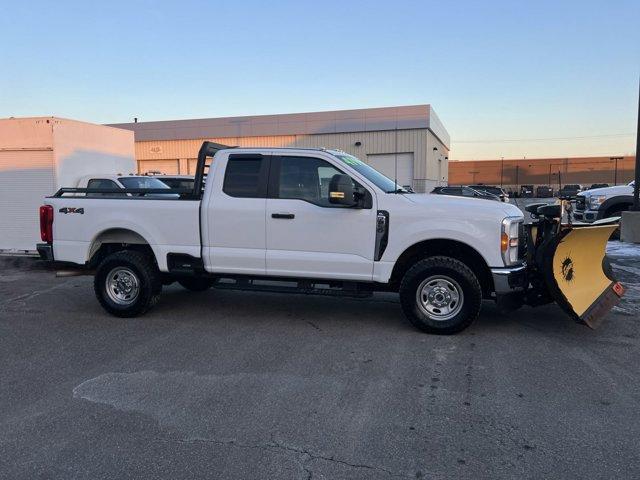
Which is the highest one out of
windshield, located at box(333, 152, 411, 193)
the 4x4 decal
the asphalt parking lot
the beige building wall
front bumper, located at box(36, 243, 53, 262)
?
the beige building wall

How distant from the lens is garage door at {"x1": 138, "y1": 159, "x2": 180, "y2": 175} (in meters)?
36.4

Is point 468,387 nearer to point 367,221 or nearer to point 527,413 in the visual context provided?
point 527,413

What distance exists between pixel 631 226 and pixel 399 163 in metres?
19.4

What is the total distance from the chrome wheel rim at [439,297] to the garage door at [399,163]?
86.0ft

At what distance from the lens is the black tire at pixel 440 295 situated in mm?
5996

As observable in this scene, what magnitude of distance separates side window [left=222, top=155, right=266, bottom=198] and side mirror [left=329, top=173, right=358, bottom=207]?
99 centimetres

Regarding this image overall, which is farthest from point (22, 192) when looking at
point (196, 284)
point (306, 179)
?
point (306, 179)

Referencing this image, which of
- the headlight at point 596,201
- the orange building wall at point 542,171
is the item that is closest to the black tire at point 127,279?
the headlight at point 596,201

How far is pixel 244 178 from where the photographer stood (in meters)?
6.69

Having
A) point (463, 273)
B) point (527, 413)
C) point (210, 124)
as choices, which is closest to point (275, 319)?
point (463, 273)

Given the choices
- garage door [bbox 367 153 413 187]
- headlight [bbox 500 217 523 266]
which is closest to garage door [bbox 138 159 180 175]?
garage door [bbox 367 153 413 187]

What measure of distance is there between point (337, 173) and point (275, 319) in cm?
209

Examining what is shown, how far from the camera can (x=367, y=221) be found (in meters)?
6.19

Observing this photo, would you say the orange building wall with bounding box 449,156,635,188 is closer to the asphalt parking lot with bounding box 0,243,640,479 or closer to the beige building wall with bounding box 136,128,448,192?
the beige building wall with bounding box 136,128,448,192
